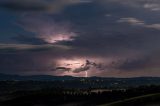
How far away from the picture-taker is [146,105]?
197 m

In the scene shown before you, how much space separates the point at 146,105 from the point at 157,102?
22.6 ft

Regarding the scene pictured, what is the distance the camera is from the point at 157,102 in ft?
655
